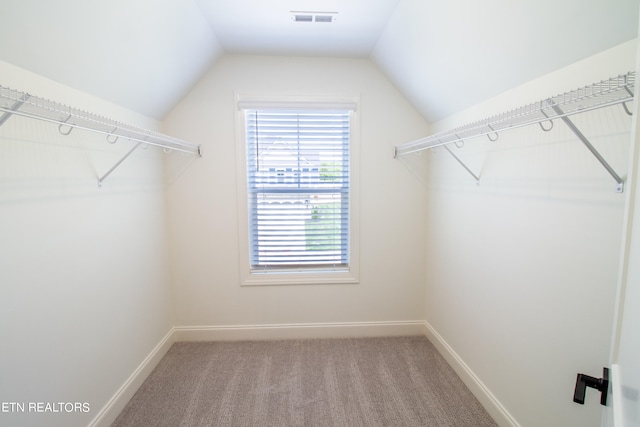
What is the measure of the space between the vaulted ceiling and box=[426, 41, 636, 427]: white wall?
0.14 m

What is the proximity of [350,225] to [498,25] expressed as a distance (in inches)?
63.4

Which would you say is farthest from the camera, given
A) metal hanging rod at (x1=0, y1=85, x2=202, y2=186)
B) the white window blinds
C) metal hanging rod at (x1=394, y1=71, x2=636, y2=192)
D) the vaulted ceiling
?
the white window blinds

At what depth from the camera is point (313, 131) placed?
2387mm

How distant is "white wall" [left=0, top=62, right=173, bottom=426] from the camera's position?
1095 mm

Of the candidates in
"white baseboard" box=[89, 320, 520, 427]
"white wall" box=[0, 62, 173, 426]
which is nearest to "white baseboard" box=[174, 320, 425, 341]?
A: "white baseboard" box=[89, 320, 520, 427]

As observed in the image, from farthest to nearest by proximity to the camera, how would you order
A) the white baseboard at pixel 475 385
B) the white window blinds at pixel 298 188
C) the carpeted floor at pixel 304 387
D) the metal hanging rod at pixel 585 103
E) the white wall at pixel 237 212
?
the white window blinds at pixel 298 188 < the white wall at pixel 237 212 < the carpeted floor at pixel 304 387 < the white baseboard at pixel 475 385 < the metal hanging rod at pixel 585 103

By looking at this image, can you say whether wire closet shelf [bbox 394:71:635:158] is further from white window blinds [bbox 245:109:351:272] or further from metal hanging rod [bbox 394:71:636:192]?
white window blinds [bbox 245:109:351:272]

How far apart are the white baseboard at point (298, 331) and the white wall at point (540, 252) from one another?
23.2 inches

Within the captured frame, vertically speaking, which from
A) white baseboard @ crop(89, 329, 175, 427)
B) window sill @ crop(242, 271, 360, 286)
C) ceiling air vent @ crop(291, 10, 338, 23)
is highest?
ceiling air vent @ crop(291, 10, 338, 23)

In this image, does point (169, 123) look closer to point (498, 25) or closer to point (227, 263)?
point (227, 263)

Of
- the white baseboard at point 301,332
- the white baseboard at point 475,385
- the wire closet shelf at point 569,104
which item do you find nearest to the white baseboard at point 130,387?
the white baseboard at point 301,332

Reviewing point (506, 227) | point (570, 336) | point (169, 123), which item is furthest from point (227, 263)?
point (570, 336)

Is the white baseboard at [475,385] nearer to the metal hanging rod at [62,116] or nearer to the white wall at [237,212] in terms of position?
the white wall at [237,212]

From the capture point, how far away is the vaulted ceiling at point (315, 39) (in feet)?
3.41
